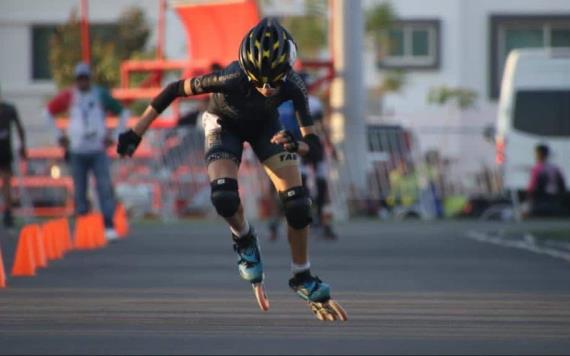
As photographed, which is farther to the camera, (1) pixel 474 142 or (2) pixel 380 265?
(1) pixel 474 142

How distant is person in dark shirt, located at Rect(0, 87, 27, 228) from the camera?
2311 cm

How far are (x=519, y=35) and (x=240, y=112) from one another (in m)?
39.8

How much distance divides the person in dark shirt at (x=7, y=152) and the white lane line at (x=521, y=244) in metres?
5.68

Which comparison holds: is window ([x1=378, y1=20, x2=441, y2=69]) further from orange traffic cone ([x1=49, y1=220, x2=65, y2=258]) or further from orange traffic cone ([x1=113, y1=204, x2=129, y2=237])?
orange traffic cone ([x1=49, y1=220, x2=65, y2=258])

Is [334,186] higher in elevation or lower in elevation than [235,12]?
lower

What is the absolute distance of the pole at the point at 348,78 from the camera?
3134 centimetres

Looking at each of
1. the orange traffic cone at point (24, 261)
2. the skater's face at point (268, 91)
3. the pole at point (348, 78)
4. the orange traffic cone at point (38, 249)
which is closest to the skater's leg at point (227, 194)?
the skater's face at point (268, 91)

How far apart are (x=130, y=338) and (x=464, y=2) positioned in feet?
134

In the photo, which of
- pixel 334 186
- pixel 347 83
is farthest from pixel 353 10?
pixel 334 186

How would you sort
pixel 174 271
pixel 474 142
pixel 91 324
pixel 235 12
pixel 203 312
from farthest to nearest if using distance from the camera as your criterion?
1. pixel 474 142
2. pixel 235 12
3. pixel 174 271
4. pixel 203 312
5. pixel 91 324

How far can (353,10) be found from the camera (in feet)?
103

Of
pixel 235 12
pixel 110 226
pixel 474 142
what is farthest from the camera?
pixel 474 142

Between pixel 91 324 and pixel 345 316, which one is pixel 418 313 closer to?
pixel 345 316

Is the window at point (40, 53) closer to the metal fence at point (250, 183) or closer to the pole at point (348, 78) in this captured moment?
the metal fence at point (250, 183)
